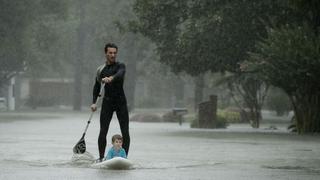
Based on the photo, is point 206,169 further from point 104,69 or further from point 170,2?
point 170,2

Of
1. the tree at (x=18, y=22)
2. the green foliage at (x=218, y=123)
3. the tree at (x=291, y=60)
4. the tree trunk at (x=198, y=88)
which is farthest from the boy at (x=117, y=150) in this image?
the tree trunk at (x=198, y=88)

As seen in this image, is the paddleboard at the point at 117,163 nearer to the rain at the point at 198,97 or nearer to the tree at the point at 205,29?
the rain at the point at 198,97

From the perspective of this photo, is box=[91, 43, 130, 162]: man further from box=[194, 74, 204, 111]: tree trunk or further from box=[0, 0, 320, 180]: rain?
box=[194, 74, 204, 111]: tree trunk

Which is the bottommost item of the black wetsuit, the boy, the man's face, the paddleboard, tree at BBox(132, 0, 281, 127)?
the paddleboard

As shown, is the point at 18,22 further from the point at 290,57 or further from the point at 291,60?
the point at 290,57

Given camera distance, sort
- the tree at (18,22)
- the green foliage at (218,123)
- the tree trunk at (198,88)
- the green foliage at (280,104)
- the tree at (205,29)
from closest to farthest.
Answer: the tree at (205,29)
the green foliage at (218,123)
the tree at (18,22)
the green foliage at (280,104)
the tree trunk at (198,88)

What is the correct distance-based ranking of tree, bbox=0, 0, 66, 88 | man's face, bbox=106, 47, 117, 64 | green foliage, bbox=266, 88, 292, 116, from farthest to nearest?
green foliage, bbox=266, 88, 292, 116
tree, bbox=0, 0, 66, 88
man's face, bbox=106, 47, 117, 64

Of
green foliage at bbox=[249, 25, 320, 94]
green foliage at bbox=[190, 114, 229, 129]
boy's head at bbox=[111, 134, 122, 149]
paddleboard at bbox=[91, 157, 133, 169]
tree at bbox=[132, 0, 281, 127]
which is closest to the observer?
paddleboard at bbox=[91, 157, 133, 169]

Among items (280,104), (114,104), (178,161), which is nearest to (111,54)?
(114,104)

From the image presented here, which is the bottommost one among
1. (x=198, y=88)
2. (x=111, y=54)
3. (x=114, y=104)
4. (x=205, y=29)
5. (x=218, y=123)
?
(x=218, y=123)

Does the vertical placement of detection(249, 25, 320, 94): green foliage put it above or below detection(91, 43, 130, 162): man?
above

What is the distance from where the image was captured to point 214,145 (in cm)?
2320

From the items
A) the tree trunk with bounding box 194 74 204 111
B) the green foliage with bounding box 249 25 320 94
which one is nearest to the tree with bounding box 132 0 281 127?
the green foliage with bounding box 249 25 320 94

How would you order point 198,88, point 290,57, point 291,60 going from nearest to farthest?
1. point 290,57
2. point 291,60
3. point 198,88
